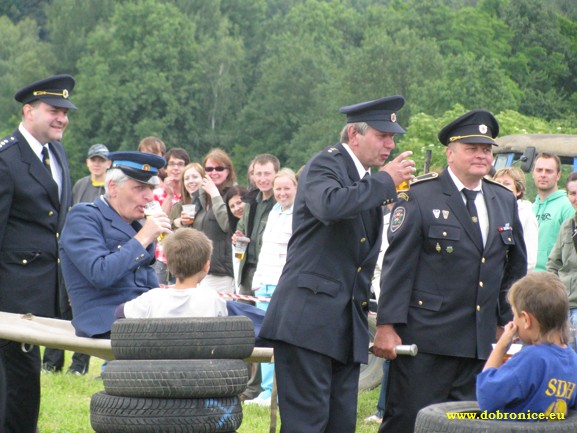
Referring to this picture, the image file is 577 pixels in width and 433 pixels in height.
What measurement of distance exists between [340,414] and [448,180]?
4.79 feet

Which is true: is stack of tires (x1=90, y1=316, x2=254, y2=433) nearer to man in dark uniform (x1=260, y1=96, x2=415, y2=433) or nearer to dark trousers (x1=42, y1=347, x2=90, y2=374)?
man in dark uniform (x1=260, y1=96, x2=415, y2=433)

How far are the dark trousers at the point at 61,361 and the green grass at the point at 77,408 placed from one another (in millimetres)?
284

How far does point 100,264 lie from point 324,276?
1.41 metres

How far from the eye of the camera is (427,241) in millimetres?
6262

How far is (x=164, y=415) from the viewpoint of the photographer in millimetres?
5895

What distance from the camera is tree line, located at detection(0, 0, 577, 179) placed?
68.4 metres

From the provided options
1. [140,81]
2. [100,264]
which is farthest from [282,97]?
[100,264]

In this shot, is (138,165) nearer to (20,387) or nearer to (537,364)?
(20,387)

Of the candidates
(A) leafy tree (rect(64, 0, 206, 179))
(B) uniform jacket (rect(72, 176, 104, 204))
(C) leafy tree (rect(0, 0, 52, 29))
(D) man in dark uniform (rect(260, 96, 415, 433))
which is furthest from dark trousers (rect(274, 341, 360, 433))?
(C) leafy tree (rect(0, 0, 52, 29))

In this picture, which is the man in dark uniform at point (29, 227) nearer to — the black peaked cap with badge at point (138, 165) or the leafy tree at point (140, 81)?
the black peaked cap with badge at point (138, 165)

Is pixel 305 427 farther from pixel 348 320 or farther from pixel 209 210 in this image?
pixel 209 210

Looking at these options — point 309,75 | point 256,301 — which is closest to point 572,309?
point 256,301

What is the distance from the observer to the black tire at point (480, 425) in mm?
4832

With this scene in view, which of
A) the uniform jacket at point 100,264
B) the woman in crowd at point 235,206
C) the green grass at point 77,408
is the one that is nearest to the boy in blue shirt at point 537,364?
the uniform jacket at point 100,264
